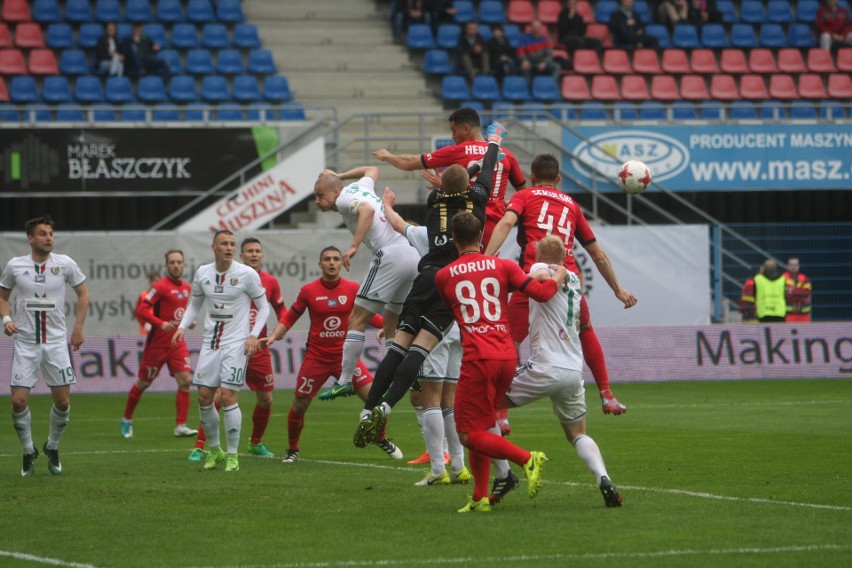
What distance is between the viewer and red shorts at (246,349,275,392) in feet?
44.3

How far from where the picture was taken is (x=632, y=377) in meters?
22.9

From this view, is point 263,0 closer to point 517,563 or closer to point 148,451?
point 148,451

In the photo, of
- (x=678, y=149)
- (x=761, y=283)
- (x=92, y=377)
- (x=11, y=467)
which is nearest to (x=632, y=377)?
(x=761, y=283)

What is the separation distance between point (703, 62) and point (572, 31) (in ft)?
10.2

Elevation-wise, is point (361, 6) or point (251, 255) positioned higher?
point (361, 6)

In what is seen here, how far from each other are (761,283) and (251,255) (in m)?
12.5

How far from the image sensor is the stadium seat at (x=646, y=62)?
3033cm

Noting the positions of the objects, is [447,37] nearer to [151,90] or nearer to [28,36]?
[151,90]

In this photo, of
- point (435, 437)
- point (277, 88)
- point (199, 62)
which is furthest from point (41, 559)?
point (199, 62)

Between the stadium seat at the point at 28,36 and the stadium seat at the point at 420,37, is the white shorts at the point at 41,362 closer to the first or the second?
the stadium seat at the point at 28,36

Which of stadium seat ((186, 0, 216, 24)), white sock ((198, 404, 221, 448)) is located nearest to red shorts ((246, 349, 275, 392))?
white sock ((198, 404, 221, 448))

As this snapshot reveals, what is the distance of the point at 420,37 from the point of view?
30.5 metres

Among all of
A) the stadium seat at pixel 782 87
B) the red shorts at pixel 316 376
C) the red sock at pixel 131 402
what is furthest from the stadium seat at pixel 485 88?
the red shorts at pixel 316 376

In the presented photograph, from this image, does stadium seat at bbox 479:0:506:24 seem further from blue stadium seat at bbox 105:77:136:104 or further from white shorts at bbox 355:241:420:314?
white shorts at bbox 355:241:420:314
